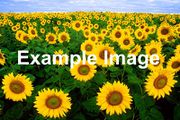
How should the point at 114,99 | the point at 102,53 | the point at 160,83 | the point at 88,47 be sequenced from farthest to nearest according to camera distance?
1. the point at 88,47
2. the point at 102,53
3. the point at 160,83
4. the point at 114,99

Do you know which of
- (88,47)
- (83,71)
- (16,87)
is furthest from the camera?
(88,47)

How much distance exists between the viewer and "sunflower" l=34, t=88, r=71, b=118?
3.32 m

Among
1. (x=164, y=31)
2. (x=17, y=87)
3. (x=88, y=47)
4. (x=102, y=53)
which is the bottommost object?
(x=17, y=87)

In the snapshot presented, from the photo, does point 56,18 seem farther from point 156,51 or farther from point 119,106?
point 119,106

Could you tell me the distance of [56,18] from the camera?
23484 millimetres

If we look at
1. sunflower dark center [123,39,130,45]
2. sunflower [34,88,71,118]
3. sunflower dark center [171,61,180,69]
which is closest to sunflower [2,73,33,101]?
sunflower [34,88,71,118]

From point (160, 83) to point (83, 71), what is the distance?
979mm

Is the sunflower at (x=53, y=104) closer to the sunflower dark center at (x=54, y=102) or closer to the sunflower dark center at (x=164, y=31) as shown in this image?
the sunflower dark center at (x=54, y=102)

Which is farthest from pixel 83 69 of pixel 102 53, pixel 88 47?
pixel 88 47

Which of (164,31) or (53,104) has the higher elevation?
(164,31)

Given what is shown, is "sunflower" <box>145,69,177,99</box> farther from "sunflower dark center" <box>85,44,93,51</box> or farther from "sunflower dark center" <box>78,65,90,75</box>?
"sunflower dark center" <box>85,44,93,51</box>

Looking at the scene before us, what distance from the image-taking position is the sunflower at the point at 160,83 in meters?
3.32

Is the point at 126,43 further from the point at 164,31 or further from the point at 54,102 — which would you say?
the point at 54,102

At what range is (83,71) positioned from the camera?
4.00 m
